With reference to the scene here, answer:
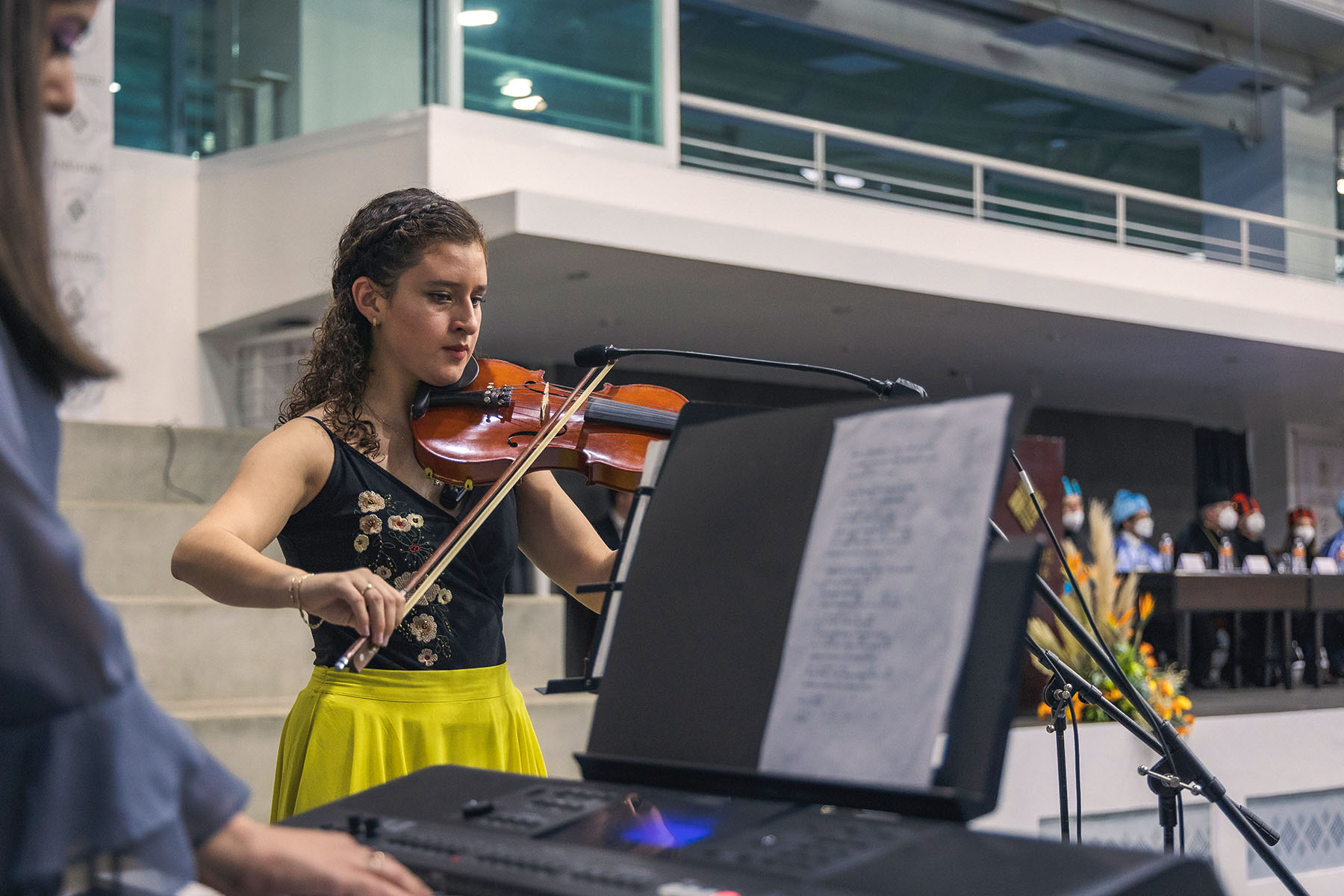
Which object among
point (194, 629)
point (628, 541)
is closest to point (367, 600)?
point (628, 541)

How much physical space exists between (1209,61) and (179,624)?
1038 centimetres

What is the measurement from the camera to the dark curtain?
11570mm

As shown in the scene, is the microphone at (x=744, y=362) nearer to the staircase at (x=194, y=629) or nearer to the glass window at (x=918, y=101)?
the staircase at (x=194, y=629)

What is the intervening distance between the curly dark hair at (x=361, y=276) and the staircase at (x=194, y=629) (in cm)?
174

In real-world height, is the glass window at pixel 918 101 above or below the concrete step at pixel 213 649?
above

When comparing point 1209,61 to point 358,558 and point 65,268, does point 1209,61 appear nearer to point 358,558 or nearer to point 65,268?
point 65,268

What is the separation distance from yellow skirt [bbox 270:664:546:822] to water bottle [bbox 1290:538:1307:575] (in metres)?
6.93

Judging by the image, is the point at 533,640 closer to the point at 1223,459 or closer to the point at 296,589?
the point at 296,589

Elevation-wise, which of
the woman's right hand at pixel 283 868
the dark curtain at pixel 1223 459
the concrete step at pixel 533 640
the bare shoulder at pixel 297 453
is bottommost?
the concrete step at pixel 533 640

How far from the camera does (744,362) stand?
1.38 m

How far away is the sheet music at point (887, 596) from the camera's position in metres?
0.74

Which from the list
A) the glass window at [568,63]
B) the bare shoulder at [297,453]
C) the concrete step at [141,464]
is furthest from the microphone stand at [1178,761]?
the glass window at [568,63]

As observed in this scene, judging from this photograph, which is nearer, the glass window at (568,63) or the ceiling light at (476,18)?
the ceiling light at (476,18)

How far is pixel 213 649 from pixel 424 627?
2425mm
